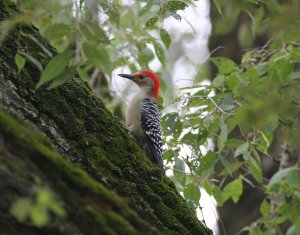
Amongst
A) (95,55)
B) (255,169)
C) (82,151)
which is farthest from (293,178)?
(95,55)

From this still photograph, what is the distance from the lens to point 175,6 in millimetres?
3525

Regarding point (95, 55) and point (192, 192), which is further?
point (192, 192)

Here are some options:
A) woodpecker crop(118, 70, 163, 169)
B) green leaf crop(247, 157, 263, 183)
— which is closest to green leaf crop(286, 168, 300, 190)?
green leaf crop(247, 157, 263, 183)

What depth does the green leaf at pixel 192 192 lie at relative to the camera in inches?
169

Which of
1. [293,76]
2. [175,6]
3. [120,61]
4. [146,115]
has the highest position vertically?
[146,115]

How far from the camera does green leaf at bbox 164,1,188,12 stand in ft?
11.5

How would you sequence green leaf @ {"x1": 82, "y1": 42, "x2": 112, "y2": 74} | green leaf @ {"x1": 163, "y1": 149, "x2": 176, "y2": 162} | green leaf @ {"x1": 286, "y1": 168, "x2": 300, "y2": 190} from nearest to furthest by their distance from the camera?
green leaf @ {"x1": 82, "y1": 42, "x2": 112, "y2": 74}, green leaf @ {"x1": 286, "y1": 168, "x2": 300, "y2": 190}, green leaf @ {"x1": 163, "y1": 149, "x2": 176, "y2": 162}

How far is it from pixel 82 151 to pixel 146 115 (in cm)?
324

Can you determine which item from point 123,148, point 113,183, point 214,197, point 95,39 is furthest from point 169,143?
point 95,39

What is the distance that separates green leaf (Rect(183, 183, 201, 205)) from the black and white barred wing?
944mm

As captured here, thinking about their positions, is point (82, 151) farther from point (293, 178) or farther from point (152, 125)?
point (152, 125)

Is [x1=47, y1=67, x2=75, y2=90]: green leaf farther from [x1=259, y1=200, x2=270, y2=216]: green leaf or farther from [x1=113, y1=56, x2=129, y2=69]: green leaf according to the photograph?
[x1=259, y1=200, x2=270, y2=216]: green leaf

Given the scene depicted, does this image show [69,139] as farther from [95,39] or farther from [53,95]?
[95,39]

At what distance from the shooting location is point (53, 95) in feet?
10.6
